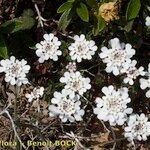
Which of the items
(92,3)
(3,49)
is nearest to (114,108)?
(92,3)

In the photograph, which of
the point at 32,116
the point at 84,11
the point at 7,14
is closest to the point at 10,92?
the point at 32,116

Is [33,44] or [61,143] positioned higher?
[33,44]

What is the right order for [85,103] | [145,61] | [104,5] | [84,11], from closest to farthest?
[104,5], [84,11], [85,103], [145,61]

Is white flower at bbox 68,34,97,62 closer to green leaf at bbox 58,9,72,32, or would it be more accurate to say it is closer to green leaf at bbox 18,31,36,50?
green leaf at bbox 58,9,72,32

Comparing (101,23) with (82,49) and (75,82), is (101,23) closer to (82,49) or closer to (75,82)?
(82,49)

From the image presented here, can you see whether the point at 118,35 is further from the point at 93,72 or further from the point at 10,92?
the point at 10,92

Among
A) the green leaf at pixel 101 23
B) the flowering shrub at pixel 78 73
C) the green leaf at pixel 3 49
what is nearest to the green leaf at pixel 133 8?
the flowering shrub at pixel 78 73

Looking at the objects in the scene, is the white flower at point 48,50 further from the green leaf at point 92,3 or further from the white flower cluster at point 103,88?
the green leaf at point 92,3

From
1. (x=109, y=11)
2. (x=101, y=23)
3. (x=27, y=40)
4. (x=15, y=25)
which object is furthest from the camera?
(x=27, y=40)
